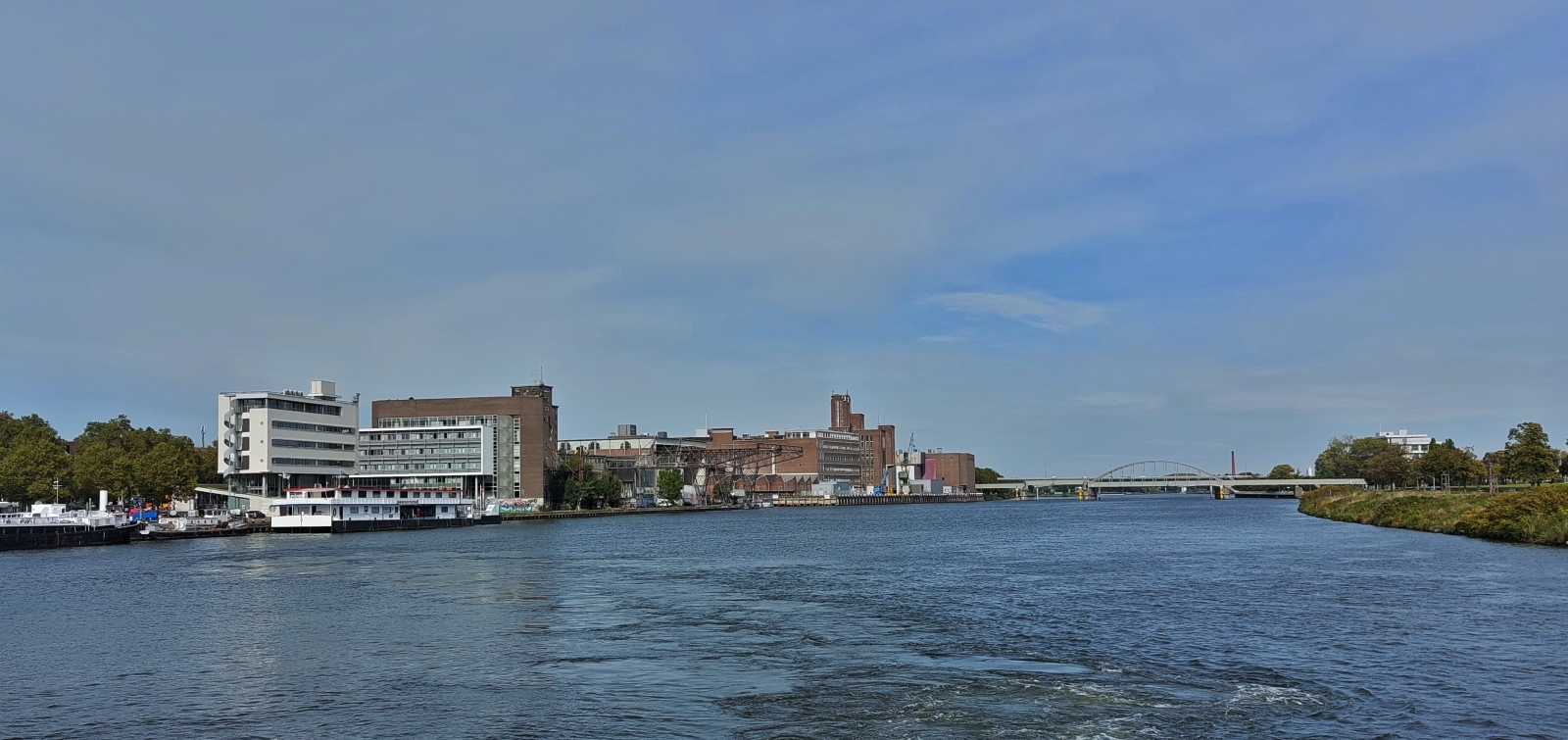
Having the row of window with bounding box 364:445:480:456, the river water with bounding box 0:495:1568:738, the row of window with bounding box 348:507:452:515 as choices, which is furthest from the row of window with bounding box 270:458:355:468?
the river water with bounding box 0:495:1568:738

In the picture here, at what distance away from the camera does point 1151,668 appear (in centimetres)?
2809

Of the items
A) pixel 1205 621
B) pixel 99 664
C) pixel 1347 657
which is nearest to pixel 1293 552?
pixel 1205 621

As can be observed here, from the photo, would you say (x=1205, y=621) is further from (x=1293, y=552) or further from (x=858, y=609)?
(x=1293, y=552)

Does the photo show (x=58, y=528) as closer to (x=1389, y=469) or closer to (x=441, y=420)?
(x=441, y=420)

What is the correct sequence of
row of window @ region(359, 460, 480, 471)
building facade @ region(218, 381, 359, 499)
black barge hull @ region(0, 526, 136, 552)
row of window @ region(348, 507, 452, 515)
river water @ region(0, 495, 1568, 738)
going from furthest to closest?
row of window @ region(359, 460, 480, 471), building facade @ region(218, 381, 359, 499), row of window @ region(348, 507, 452, 515), black barge hull @ region(0, 526, 136, 552), river water @ region(0, 495, 1568, 738)

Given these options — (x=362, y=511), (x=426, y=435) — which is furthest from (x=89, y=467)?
(x=426, y=435)

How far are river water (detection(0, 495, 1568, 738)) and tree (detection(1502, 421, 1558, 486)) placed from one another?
225 feet

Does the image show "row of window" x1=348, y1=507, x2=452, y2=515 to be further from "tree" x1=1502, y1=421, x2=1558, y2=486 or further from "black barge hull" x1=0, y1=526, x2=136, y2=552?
"tree" x1=1502, y1=421, x2=1558, y2=486

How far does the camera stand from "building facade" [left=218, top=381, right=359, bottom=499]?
150 m

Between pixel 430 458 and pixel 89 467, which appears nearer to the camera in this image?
pixel 89 467

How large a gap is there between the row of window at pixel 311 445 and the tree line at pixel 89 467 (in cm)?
1195

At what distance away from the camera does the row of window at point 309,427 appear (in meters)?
151

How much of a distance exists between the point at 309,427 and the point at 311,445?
2652mm

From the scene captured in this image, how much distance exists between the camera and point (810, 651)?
31891 mm
